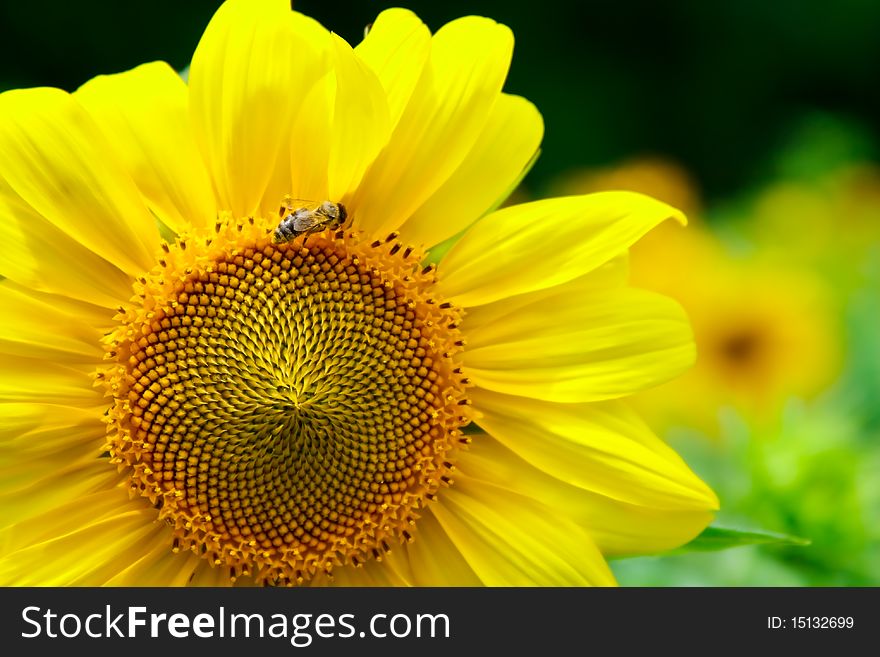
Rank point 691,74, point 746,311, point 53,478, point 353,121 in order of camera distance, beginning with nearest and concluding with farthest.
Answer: point 353,121 < point 53,478 < point 746,311 < point 691,74

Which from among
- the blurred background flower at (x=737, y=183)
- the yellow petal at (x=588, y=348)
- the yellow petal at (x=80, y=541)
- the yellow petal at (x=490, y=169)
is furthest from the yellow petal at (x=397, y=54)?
the blurred background flower at (x=737, y=183)

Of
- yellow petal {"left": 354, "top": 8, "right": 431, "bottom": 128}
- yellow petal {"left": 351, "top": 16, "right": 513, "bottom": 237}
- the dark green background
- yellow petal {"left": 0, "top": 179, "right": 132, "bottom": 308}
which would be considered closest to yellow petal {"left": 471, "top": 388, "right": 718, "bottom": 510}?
yellow petal {"left": 351, "top": 16, "right": 513, "bottom": 237}

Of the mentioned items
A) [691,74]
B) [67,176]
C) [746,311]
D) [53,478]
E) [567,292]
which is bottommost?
[53,478]

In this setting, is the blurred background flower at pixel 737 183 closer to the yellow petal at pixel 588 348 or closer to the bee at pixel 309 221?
the yellow petal at pixel 588 348

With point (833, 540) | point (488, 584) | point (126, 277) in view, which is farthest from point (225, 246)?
point (833, 540)

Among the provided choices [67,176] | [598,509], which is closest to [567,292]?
[598,509]

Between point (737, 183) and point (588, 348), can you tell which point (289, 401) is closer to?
point (588, 348)
